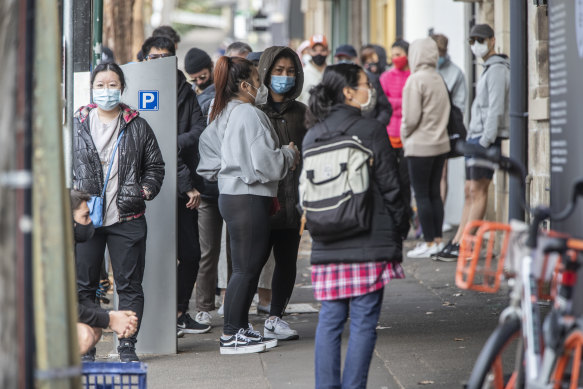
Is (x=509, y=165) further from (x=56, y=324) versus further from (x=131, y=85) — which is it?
(x=131, y=85)

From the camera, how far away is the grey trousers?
8.06 m

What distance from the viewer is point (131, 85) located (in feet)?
22.6

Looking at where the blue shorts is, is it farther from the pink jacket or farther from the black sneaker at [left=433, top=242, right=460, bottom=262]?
the pink jacket

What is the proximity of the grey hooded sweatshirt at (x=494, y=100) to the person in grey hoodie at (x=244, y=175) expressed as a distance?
349 cm

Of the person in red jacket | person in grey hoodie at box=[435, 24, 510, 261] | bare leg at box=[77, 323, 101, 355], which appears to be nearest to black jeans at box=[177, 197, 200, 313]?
bare leg at box=[77, 323, 101, 355]

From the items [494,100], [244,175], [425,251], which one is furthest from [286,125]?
[425,251]

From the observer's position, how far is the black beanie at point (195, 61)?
832 centimetres

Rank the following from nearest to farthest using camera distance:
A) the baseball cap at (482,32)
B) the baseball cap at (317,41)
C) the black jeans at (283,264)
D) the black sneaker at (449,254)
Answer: the black jeans at (283,264) < the baseball cap at (482,32) < the black sneaker at (449,254) < the baseball cap at (317,41)

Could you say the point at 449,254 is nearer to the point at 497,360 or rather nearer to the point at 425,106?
the point at 425,106

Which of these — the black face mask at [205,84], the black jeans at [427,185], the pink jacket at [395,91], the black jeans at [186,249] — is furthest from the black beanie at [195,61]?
the pink jacket at [395,91]

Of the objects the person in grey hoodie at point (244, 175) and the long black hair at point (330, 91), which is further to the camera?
the person in grey hoodie at point (244, 175)

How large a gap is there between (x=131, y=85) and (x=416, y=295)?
345 centimetres

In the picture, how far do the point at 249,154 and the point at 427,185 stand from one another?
178 inches

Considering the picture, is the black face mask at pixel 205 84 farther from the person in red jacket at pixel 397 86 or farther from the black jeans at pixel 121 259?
the person in red jacket at pixel 397 86
